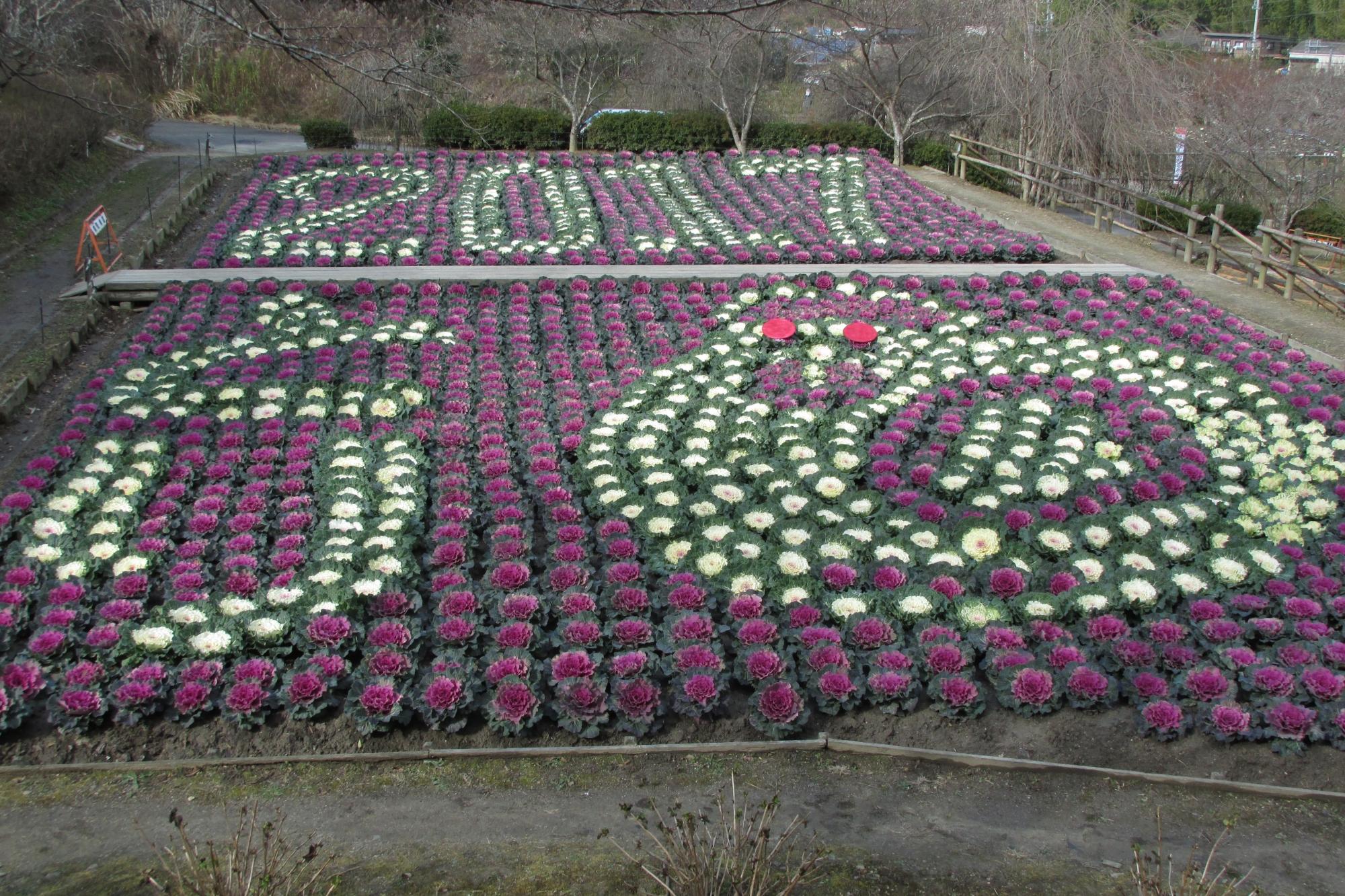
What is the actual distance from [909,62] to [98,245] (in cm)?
1732

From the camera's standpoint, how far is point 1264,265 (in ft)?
41.4

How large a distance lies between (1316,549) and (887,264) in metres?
6.82

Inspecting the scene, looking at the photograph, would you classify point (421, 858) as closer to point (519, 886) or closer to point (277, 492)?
point (519, 886)

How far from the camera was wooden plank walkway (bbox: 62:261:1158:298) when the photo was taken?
10797mm

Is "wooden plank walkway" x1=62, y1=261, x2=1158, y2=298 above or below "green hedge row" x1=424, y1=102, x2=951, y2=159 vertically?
below

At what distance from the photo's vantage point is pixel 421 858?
12.9ft

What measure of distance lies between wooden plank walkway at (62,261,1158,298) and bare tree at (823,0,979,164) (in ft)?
32.9

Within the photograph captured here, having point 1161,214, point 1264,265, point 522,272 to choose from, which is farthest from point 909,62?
point 522,272

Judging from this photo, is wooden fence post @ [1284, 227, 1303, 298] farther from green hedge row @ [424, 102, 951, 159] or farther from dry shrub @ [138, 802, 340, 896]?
dry shrub @ [138, 802, 340, 896]

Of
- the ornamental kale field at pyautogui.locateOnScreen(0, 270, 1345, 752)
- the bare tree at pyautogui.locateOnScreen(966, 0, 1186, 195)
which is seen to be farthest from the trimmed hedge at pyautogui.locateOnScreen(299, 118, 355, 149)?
the ornamental kale field at pyautogui.locateOnScreen(0, 270, 1345, 752)

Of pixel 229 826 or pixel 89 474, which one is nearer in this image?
pixel 229 826

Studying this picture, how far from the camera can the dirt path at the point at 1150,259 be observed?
434 inches

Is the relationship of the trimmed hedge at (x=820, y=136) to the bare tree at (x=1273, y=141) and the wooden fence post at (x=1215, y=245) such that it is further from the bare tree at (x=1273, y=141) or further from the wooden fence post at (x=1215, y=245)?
the wooden fence post at (x=1215, y=245)

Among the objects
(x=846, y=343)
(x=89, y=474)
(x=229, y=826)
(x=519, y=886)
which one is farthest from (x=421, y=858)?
(x=846, y=343)
